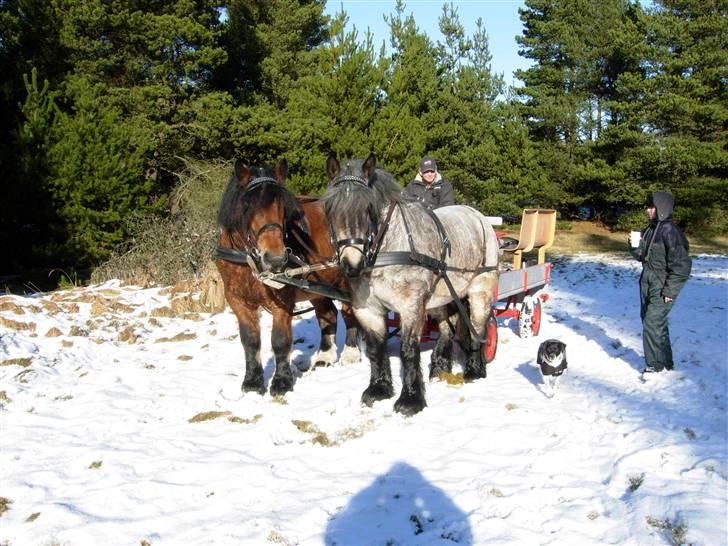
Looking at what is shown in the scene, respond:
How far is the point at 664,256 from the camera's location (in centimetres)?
582

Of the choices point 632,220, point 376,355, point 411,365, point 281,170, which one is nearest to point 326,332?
point 376,355

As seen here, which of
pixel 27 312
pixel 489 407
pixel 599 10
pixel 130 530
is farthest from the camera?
pixel 599 10

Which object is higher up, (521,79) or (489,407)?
(521,79)

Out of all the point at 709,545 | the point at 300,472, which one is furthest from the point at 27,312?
the point at 709,545

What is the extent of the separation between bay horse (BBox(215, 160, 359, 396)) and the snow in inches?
17.9

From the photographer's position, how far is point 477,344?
20.0 ft

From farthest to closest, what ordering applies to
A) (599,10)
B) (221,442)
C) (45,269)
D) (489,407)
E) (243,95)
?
(599,10)
(243,95)
(45,269)
(489,407)
(221,442)

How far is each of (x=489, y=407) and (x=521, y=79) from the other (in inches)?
1093

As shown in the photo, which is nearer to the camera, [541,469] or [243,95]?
[541,469]

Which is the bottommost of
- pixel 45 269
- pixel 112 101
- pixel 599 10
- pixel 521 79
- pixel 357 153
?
pixel 45 269

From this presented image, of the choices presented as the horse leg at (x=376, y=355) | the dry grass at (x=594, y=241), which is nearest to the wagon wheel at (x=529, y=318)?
the horse leg at (x=376, y=355)

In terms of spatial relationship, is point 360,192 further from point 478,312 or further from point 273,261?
point 478,312

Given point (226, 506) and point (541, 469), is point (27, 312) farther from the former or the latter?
point (541, 469)

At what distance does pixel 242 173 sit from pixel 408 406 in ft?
8.06
